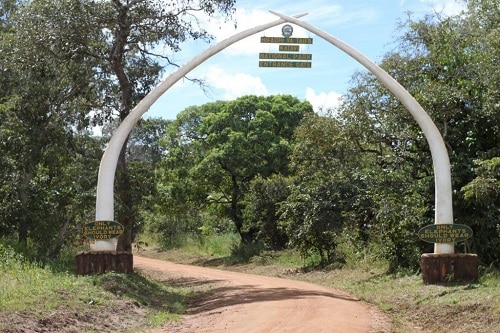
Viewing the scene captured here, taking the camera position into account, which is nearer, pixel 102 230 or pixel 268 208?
pixel 102 230

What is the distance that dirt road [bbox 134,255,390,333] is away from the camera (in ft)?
37.2

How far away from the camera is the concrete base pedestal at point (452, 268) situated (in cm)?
1551

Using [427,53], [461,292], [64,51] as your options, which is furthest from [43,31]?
[461,292]

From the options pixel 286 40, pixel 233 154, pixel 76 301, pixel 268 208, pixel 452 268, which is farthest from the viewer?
pixel 233 154

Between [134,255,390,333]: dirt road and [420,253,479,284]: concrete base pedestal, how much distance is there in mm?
1802

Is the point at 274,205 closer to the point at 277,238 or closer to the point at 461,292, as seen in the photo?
the point at 277,238

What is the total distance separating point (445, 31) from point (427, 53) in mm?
755

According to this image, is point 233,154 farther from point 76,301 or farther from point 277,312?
point 76,301

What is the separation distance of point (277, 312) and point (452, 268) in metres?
4.71

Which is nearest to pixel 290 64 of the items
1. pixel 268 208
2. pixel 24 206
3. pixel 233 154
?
pixel 24 206

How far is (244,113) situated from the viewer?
1417 inches

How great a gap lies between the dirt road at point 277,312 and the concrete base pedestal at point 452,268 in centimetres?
180

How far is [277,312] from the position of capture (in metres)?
13.0

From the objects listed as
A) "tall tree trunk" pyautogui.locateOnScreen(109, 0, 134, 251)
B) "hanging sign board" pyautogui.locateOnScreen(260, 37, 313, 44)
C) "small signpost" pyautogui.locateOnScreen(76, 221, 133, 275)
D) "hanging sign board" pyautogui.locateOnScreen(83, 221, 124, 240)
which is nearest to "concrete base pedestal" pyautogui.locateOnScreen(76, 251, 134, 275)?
"small signpost" pyautogui.locateOnScreen(76, 221, 133, 275)
